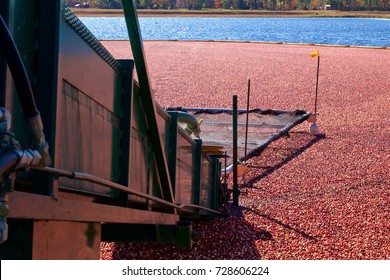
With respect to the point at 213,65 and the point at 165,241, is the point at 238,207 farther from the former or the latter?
the point at 213,65

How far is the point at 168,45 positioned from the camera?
153 ft

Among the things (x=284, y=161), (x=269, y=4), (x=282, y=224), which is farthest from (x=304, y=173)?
(x=269, y=4)

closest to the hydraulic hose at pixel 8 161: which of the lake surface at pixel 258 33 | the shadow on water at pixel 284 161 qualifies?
the shadow on water at pixel 284 161

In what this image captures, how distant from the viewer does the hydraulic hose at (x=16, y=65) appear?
2377mm

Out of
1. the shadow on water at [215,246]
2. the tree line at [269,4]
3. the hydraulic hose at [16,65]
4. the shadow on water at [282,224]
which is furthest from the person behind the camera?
the tree line at [269,4]

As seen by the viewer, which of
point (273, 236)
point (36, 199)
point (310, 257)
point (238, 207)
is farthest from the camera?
point (238, 207)

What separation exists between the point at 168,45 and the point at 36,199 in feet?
144

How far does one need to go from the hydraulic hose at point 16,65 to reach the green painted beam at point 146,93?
5.76ft

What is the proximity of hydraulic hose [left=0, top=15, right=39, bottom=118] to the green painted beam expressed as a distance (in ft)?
5.76

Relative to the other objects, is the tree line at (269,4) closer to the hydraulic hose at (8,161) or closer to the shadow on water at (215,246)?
the shadow on water at (215,246)

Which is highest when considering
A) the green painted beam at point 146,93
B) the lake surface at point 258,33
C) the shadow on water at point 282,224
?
the green painted beam at point 146,93

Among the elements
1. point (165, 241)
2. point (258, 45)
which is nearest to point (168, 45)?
point (258, 45)

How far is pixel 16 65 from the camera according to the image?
2438 mm

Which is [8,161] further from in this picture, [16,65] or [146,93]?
[146,93]
